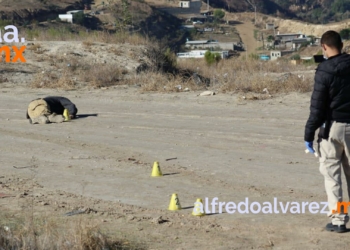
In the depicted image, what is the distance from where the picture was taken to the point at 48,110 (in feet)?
54.4

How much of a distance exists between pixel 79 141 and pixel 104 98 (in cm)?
638

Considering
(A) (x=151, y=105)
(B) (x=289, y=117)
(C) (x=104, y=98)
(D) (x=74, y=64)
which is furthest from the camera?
(D) (x=74, y=64)

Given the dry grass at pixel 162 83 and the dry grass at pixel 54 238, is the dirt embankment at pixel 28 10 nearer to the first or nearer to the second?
the dry grass at pixel 162 83

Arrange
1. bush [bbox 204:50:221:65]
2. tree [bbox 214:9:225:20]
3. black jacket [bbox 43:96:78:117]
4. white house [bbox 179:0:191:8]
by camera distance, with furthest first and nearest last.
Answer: white house [bbox 179:0:191:8] → tree [bbox 214:9:225:20] → bush [bbox 204:50:221:65] → black jacket [bbox 43:96:78:117]

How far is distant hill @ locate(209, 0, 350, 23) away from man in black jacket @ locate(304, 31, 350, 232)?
353ft

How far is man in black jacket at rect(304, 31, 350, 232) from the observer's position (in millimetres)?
7422

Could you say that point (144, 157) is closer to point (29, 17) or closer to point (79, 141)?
point (79, 141)

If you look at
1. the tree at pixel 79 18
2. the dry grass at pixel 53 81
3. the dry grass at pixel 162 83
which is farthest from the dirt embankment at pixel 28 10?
the dry grass at pixel 162 83

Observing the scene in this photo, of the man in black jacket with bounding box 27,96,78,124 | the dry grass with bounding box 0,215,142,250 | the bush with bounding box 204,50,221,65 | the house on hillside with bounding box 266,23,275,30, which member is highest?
the dry grass with bounding box 0,215,142,250

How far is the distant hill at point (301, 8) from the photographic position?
4735 inches

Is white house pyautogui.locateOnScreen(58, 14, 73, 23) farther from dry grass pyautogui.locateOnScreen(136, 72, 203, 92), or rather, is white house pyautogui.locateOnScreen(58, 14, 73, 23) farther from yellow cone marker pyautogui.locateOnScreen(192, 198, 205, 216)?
yellow cone marker pyautogui.locateOnScreen(192, 198, 205, 216)

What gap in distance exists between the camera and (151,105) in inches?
758

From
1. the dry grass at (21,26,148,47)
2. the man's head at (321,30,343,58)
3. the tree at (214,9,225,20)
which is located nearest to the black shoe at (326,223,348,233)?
the man's head at (321,30,343,58)

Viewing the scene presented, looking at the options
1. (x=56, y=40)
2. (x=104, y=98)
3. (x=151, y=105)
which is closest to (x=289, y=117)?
(x=151, y=105)
